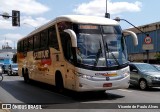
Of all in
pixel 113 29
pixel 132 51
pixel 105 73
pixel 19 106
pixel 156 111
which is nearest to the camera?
pixel 156 111

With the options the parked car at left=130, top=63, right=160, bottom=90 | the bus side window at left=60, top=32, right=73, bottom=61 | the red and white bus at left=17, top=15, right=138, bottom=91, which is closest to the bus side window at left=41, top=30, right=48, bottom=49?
the red and white bus at left=17, top=15, right=138, bottom=91

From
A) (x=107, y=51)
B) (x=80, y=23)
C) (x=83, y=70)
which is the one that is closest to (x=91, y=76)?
(x=83, y=70)

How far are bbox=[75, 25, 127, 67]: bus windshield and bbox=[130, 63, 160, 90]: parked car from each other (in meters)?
4.50

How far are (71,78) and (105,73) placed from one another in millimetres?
1365

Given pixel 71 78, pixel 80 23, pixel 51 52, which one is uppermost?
pixel 80 23

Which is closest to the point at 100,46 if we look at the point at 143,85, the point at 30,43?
the point at 143,85

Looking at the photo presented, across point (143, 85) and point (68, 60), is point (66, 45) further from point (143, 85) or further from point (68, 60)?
point (143, 85)

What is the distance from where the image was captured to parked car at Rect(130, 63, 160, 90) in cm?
1775

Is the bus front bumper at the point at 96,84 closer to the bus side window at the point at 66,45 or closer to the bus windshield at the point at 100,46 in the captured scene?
the bus windshield at the point at 100,46

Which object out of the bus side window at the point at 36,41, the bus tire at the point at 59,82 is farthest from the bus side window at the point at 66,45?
the bus side window at the point at 36,41

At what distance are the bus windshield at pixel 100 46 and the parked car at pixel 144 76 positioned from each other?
450cm

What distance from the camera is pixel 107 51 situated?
13.4 metres

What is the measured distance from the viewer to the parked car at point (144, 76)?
17.8 metres

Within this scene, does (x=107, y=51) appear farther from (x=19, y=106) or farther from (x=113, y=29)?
(x=19, y=106)
